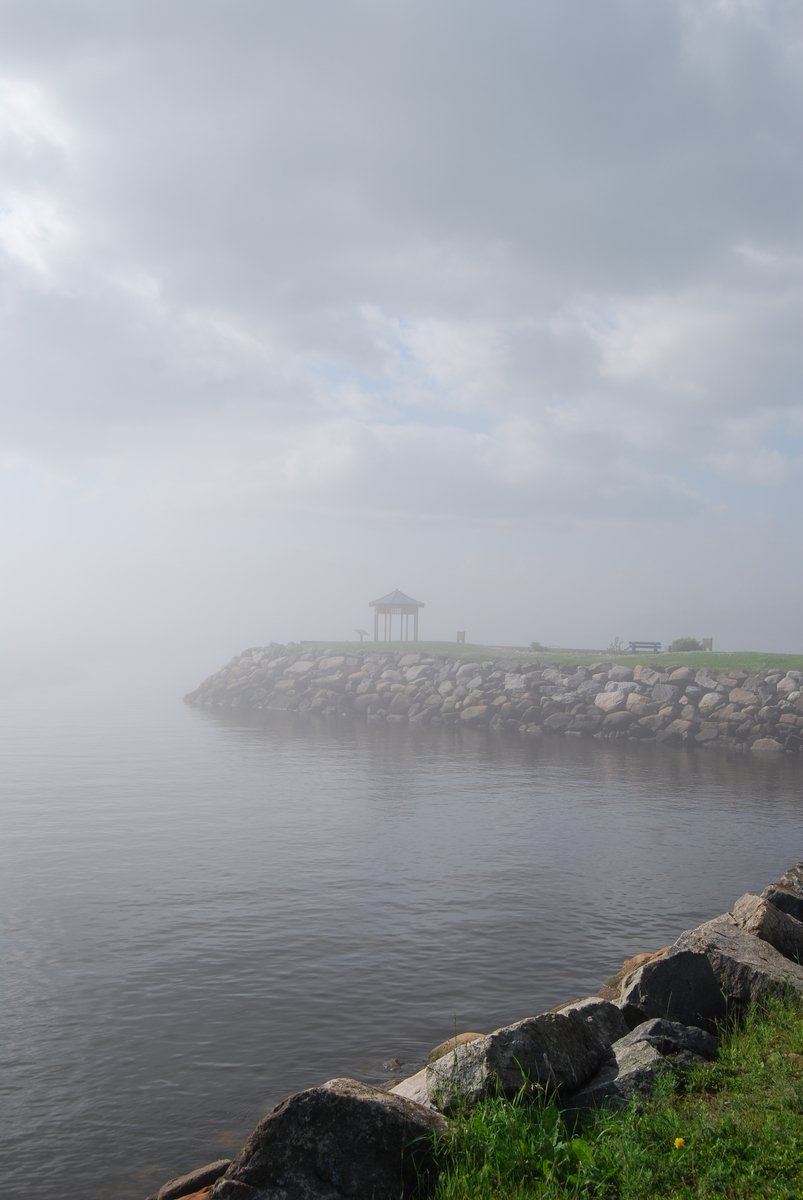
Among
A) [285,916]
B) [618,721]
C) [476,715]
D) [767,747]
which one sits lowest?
[285,916]

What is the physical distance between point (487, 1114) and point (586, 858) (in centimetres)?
1382

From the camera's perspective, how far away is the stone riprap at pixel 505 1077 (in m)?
6.24

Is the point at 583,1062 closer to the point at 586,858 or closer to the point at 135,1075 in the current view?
the point at 135,1075

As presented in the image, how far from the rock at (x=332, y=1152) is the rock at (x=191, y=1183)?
160cm

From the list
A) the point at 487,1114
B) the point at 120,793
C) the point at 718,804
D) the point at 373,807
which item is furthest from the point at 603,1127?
the point at 120,793

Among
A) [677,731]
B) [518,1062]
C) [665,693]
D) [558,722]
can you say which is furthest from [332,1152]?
[665,693]

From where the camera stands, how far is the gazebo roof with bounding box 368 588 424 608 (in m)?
78.0

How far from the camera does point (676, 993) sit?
9516 mm

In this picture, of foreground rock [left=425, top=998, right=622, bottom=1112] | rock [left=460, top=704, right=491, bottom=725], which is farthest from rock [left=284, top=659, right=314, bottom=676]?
foreground rock [left=425, top=998, right=622, bottom=1112]

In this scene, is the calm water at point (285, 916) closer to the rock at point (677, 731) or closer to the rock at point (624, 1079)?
the rock at point (624, 1079)

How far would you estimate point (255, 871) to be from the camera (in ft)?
62.4

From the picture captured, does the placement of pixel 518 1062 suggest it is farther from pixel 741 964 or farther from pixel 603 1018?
pixel 741 964

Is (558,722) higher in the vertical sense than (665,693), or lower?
lower

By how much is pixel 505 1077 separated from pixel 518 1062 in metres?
0.15
